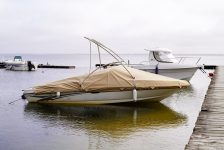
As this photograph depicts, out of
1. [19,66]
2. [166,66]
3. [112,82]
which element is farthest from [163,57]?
[19,66]

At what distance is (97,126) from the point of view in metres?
16.5


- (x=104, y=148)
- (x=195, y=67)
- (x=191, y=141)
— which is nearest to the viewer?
(x=191, y=141)

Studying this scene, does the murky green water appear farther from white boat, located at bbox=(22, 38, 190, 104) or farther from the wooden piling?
the wooden piling

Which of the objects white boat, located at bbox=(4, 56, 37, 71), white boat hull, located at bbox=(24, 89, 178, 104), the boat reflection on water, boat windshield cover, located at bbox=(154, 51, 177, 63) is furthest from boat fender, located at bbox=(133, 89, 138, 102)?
white boat, located at bbox=(4, 56, 37, 71)

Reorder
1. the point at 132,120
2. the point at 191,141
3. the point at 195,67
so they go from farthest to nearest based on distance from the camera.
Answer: the point at 195,67 → the point at 132,120 → the point at 191,141

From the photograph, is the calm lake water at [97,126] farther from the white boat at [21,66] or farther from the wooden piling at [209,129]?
the white boat at [21,66]

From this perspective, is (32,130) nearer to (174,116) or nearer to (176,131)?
(176,131)

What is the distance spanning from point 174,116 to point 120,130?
433 centimetres

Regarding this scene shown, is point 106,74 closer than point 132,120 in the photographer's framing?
No

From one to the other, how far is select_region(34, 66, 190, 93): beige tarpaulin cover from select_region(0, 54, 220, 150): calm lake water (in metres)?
1.05

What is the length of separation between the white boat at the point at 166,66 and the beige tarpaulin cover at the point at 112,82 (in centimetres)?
1349

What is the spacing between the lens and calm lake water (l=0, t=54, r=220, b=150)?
44.4ft

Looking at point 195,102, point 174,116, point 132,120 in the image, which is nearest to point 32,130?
point 132,120

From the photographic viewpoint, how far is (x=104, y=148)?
13.0m
